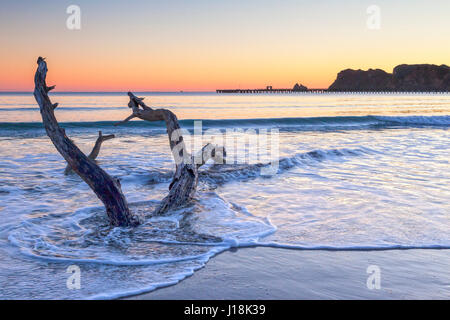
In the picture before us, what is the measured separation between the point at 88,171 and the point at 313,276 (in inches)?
130

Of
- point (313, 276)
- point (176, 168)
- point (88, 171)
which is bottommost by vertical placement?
point (313, 276)

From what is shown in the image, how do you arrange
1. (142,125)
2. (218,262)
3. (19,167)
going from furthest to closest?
1. (142,125)
2. (19,167)
3. (218,262)

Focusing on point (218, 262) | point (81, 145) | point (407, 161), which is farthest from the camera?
point (81, 145)

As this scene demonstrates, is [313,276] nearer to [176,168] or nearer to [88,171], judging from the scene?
[88,171]

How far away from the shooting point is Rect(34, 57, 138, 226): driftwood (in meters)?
5.20

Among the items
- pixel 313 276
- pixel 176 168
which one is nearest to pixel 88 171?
pixel 176 168

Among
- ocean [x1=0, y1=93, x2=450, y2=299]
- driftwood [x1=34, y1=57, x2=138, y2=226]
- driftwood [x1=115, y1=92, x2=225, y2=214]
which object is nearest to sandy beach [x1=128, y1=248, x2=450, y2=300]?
ocean [x1=0, y1=93, x2=450, y2=299]

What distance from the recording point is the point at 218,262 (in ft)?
14.1

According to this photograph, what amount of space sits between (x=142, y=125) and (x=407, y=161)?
16697 millimetres

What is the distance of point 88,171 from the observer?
5344mm

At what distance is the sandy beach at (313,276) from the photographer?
3.55m

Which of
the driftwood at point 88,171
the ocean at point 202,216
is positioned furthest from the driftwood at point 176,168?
the driftwood at point 88,171
